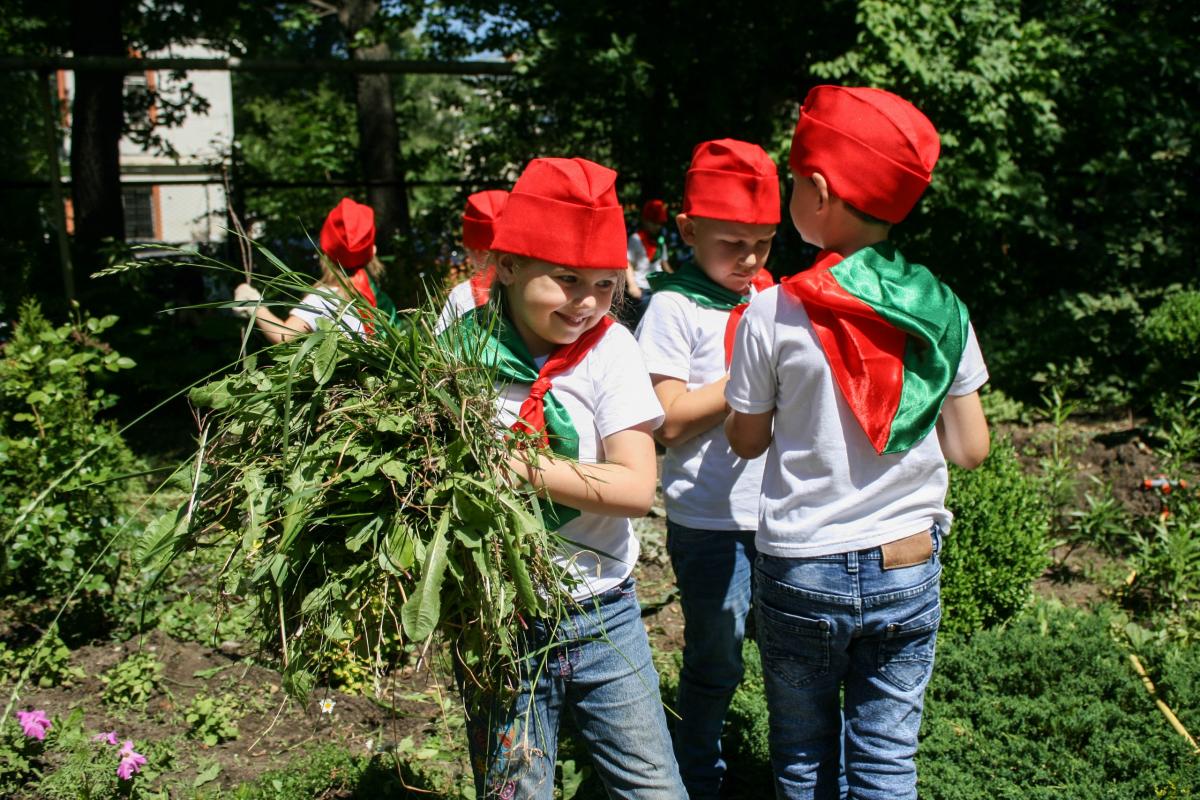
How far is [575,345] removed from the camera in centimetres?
214

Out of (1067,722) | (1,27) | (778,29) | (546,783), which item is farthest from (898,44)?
(1,27)

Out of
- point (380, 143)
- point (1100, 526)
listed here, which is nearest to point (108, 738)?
point (1100, 526)

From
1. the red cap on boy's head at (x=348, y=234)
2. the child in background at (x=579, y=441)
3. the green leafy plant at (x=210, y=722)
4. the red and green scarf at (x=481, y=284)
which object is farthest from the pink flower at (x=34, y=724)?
the red cap on boy's head at (x=348, y=234)

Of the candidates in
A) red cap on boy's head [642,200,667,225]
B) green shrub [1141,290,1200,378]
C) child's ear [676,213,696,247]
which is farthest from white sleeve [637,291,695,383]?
red cap on boy's head [642,200,667,225]

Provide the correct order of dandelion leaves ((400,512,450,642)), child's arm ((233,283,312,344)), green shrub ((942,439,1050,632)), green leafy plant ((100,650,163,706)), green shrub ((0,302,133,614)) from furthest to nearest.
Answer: green shrub ((0,302,133,614))
green shrub ((942,439,1050,632))
green leafy plant ((100,650,163,706))
child's arm ((233,283,312,344))
dandelion leaves ((400,512,450,642))

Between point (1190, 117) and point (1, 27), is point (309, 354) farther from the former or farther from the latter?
point (1, 27)

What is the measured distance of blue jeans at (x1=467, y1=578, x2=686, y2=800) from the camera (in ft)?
6.81

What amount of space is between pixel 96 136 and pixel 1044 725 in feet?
27.2

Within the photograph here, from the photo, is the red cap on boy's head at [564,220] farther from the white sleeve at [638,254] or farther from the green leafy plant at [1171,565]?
the white sleeve at [638,254]

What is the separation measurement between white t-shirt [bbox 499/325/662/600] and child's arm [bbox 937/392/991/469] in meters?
0.64

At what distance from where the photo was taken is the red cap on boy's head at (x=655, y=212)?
8258mm

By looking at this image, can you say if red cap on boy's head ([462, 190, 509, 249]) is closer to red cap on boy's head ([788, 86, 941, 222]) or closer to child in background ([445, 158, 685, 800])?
child in background ([445, 158, 685, 800])

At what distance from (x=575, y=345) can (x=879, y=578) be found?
0.77 m

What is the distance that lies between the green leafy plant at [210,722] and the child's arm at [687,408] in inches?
67.9
